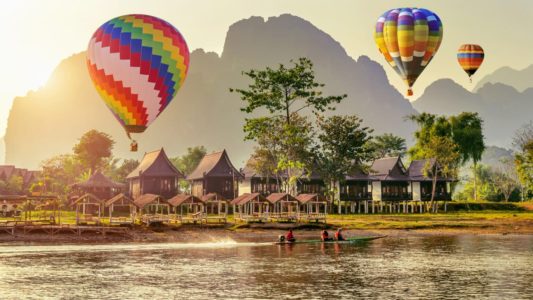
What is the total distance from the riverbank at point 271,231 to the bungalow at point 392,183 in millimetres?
33083

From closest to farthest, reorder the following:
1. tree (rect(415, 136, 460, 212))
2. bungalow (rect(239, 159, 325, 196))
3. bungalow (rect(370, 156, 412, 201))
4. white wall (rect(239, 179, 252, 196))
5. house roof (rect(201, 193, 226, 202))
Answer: house roof (rect(201, 193, 226, 202)) → tree (rect(415, 136, 460, 212)) → bungalow (rect(239, 159, 325, 196)) → bungalow (rect(370, 156, 412, 201)) → white wall (rect(239, 179, 252, 196))

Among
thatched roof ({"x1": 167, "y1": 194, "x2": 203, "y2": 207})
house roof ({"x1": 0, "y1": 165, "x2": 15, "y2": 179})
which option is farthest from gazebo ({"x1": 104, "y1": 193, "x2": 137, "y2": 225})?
house roof ({"x1": 0, "y1": 165, "x2": 15, "y2": 179})

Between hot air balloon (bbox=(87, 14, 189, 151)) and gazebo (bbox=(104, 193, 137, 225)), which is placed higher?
hot air balloon (bbox=(87, 14, 189, 151))

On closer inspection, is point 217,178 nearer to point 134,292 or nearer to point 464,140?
point 464,140

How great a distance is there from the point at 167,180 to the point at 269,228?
3594 centimetres

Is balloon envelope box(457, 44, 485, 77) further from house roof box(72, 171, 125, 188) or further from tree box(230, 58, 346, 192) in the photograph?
house roof box(72, 171, 125, 188)

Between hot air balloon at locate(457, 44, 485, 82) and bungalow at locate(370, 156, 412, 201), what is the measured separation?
1188 inches

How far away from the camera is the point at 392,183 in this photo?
112625 millimetres

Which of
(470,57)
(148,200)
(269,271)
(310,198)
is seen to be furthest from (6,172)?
(269,271)

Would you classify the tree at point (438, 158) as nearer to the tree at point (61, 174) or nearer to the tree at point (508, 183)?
the tree at point (508, 183)

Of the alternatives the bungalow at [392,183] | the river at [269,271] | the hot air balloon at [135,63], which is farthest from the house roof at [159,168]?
the hot air balloon at [135,63]

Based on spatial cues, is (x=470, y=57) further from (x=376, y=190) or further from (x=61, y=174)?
(x=61, y=174)

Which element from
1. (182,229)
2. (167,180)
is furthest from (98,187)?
(182,229)

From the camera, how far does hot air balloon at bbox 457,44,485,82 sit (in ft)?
276
